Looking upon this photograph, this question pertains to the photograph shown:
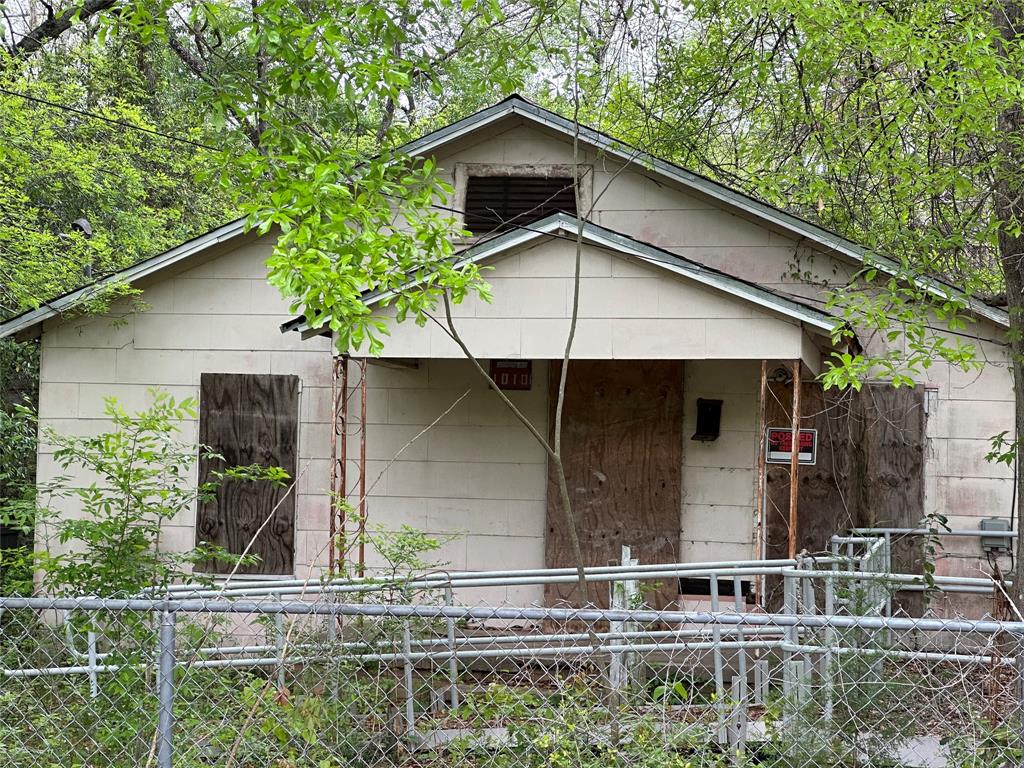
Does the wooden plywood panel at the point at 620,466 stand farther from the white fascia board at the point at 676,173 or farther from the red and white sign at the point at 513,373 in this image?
the white fascia board at the point at 676,173

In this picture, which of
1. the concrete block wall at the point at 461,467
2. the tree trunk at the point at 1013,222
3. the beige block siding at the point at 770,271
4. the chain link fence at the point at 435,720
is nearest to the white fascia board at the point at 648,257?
the beige block siding at the point at 770,271

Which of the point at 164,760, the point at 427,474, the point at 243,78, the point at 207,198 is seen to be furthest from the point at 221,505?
the point at 207,198

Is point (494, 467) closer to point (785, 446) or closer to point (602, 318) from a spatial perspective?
point (602, 318)

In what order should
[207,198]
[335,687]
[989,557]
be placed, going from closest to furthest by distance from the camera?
[335,687] → [989,557] → [207,198]

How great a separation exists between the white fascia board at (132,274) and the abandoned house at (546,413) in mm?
26

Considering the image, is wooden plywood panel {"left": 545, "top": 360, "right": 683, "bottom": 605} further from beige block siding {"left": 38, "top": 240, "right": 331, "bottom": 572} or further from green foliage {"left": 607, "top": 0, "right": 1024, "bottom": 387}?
beige block siding {"left": 38, "top": 240, "right": 331, "bottom": 572}

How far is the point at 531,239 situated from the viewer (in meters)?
7.73

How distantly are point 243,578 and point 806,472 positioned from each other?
205 inches

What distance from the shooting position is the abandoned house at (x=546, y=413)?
895 centimetres

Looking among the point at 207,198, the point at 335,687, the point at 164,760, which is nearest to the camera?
the point at 164,760

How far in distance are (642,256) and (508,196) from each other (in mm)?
2595

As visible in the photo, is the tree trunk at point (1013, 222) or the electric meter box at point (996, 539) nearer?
the tree trunk at point (1013, 222)

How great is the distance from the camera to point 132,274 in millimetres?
9219

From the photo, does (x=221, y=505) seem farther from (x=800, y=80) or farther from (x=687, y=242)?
(x=800, y=80)
